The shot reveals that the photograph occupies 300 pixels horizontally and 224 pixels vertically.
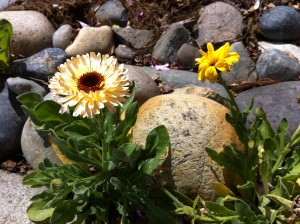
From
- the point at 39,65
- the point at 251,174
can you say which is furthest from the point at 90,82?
the point at 39,65

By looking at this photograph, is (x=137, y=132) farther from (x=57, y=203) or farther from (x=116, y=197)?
(x=57, y=203)

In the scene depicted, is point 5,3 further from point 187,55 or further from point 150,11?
point 187,55

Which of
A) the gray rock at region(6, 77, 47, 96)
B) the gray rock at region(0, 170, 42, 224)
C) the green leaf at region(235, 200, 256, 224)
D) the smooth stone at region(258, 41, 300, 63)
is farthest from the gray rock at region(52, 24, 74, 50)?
the green leaf at region(235, 200, 256, 224)

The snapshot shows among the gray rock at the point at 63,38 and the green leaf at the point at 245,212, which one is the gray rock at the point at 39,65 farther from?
the green leaf at the point at 245,212

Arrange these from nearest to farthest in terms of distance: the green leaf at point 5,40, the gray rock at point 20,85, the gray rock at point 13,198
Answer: the gray rock at point 13,198 → the gray rock at point 20,85 → the green leaf at point 5,40

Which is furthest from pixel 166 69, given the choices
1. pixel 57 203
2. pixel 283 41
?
pixel 57 203

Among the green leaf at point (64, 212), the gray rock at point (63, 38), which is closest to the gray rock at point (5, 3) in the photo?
the gray rock at point (63, 38)
